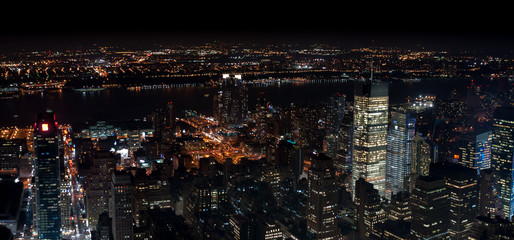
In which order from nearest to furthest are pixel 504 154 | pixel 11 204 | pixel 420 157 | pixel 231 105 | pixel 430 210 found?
pixel 430 210
pixel 11 204
pixel 504 154
pixel 420 157
pixel 231 105

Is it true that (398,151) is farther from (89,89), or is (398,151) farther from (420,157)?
(89,89)

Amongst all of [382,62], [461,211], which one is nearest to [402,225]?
[461,211]

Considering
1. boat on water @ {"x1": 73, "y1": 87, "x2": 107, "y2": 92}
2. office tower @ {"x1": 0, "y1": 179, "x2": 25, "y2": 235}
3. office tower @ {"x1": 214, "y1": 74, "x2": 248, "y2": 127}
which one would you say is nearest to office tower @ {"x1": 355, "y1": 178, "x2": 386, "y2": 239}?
office tower @ {"x1": 0, "y1": 179, "x2": 25, "y2": 235}

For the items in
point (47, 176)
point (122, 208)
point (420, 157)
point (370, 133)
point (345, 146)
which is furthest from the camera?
point (345, 146)

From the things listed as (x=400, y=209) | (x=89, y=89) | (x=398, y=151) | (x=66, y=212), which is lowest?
(x=66, y=212)

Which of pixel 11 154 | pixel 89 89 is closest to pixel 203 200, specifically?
pixel 11 154

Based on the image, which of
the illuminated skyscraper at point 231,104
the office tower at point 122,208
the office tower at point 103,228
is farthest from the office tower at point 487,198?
the illuminated skyscraper at point 231,104

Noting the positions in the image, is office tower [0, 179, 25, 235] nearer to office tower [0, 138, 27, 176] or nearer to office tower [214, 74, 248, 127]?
office tower [0, 138, 27, 176]
